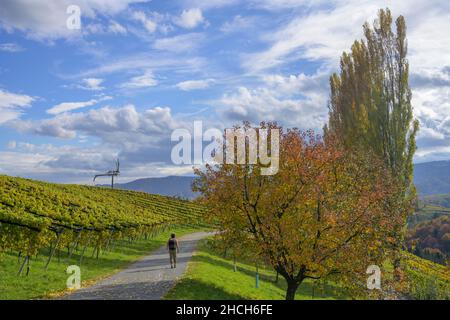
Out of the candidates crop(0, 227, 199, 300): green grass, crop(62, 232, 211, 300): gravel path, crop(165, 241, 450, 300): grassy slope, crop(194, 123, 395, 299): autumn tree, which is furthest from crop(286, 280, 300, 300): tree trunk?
Result: crop(0, 227, 199, 300): green grass

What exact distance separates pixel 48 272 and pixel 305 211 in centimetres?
1433

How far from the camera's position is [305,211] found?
69.3ft

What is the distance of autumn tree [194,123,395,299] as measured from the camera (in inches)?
800

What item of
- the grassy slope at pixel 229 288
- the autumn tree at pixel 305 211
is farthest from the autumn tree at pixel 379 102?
the autumn tree at pixel 305 211

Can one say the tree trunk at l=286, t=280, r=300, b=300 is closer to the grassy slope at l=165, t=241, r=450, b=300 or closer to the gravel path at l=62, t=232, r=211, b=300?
the grassy slope at l=165, t=241, r=450, b=300

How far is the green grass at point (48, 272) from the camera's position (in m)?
18.6

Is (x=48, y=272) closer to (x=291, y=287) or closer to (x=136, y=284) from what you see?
(x=136, y=284)

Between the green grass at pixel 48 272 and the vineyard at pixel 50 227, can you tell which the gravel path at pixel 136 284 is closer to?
the green grass at pixel 48 272
